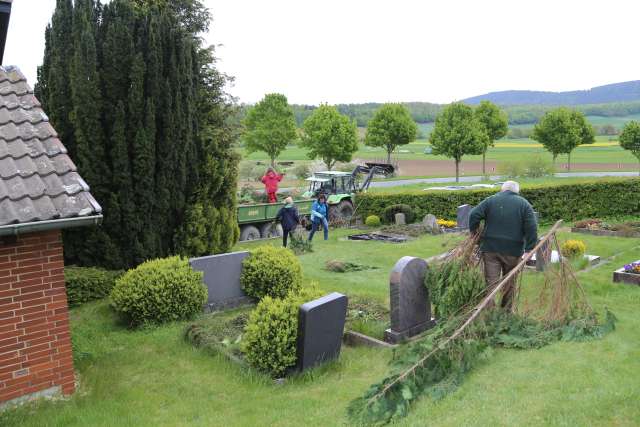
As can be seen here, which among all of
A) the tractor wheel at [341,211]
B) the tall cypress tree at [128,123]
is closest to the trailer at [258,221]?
the tractor wheel at [341,211]

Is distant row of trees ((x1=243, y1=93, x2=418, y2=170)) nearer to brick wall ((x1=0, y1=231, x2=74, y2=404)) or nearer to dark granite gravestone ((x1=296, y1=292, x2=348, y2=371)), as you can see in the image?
dark granite gravestone ((x1=296, y1=292, x2=348, y2=371))

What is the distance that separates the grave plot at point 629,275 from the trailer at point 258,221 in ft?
36.7

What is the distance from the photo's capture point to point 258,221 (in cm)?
1820

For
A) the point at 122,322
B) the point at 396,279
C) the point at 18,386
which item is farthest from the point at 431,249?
the point at 18,386

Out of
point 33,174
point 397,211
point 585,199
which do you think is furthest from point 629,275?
point 397,211

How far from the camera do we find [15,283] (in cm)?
532

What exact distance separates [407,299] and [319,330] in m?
1.63

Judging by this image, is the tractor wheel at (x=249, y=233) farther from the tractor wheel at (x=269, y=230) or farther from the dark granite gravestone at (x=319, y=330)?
the dark granite gravestone at (x=319, y=330)

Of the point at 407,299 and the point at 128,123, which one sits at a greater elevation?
the point at 128,123

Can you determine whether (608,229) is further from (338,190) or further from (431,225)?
(338,190)

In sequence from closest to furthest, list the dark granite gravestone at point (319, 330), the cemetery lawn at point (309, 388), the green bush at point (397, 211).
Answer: the cemetery lawn at point (309, 388) → the dark granite gravestone at point (319, 330) → the green bush at point (397, 211)

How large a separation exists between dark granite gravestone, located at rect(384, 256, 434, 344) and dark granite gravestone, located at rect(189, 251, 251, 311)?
10.8ft

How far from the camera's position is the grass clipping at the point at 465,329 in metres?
5.12

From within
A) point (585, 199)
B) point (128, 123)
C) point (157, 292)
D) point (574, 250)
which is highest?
point (128, 123)
